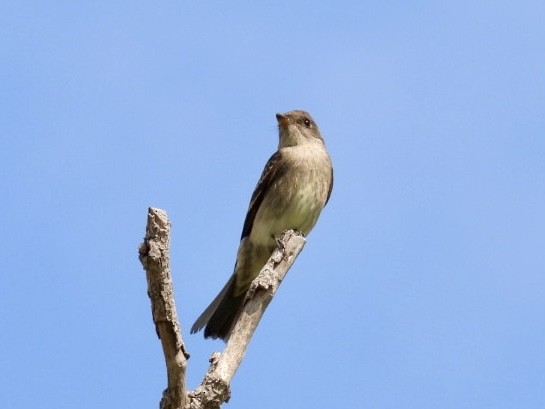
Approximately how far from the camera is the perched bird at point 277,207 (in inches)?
416

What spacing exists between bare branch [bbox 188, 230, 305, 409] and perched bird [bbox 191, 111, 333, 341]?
3.03m

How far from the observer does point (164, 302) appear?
18.4 feet

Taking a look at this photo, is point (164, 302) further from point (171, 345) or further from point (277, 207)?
point (277, 207)

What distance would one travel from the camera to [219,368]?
19.2 ft

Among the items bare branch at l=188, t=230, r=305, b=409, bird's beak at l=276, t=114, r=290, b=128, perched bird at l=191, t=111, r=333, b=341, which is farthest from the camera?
bird's beak at l=276, t=114, r=290, b=128

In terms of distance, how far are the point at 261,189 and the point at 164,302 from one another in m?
5.41

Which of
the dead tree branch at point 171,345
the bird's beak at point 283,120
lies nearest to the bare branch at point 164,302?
the dead tree branch at point 171,345

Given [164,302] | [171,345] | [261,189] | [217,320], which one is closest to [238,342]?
[171,345]

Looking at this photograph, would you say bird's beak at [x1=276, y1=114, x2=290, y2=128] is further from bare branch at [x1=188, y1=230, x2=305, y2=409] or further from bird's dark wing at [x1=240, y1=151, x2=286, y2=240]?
bare branch at [x1=188, y1=230, x2=305, y2=409]

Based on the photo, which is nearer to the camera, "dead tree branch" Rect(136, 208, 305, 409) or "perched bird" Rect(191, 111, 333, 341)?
"dead tree branch" Rect(136, 208, 305, 409)

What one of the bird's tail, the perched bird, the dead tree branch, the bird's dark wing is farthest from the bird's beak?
the dead tree branch

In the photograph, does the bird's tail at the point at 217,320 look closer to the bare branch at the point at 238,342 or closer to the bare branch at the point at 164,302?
the bare branch at the point at 238,342

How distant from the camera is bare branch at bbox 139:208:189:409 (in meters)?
5.57

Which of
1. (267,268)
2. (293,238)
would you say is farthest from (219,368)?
(293,238)
